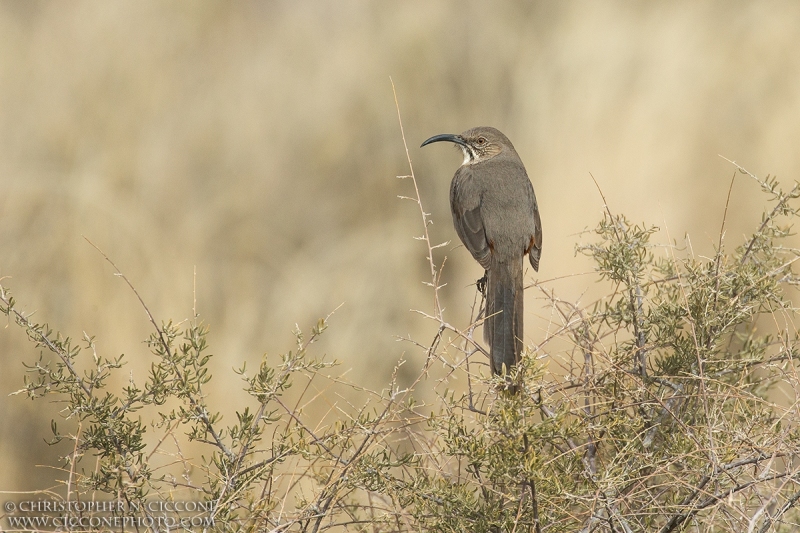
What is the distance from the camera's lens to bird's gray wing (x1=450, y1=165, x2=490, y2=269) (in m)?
4.40

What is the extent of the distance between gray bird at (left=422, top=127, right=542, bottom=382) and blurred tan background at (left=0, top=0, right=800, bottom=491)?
936mm

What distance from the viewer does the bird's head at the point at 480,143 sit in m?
5.17

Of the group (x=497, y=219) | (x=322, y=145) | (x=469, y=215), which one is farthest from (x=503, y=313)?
(x=322, y=145)

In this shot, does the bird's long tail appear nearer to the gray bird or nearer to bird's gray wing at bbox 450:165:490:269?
the gray bird

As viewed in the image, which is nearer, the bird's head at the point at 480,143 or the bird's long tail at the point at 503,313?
the bird's long tail at the point at 503,313

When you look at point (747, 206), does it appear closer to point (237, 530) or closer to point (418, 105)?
point (418, 105)

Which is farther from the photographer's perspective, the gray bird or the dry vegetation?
the gray bird

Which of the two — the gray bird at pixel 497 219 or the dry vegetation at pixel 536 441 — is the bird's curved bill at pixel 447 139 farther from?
the dry vegetation at pixel 536 441

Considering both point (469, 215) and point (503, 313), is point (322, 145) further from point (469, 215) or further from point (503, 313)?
point (503, 313)

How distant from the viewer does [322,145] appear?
7.59 meters

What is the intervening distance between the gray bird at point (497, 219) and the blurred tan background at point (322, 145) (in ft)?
3.07

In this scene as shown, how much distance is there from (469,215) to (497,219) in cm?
18

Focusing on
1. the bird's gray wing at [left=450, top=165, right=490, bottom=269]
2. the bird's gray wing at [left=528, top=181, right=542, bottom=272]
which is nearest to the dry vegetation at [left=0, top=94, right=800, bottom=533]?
the bird's gray wing at [left=450, top=165, right=490, bottom=269]

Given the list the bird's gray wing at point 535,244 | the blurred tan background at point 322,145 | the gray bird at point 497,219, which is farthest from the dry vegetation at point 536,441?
the blurred tan background at point 322,145
